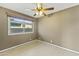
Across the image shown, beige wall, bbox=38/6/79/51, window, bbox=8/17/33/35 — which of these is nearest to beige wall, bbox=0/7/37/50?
window, bbox=8/17/33/35

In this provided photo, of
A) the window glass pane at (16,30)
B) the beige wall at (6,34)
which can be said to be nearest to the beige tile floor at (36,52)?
the beige wall at (6,34)

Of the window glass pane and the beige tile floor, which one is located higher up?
the window glass pane

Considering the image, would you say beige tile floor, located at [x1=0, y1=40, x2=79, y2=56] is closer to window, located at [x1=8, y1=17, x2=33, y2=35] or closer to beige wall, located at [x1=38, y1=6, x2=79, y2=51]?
beige wall, located at [x1=38, y1=6, x2=79, y2=51]

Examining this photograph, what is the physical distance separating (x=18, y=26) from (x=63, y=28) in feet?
8.73

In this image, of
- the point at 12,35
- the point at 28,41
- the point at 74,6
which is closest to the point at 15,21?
the point at 12,35

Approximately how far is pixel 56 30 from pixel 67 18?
1143 millimetres

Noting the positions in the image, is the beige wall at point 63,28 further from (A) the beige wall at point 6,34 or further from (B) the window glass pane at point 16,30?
(A) the beige wall at point 6,34

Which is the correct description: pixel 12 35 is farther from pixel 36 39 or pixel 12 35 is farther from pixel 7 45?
pixel 36 39

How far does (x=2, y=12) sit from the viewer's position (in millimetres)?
4078

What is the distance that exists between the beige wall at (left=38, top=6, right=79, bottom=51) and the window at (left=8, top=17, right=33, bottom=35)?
1.15 metres

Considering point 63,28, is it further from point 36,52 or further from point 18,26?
point 18,26

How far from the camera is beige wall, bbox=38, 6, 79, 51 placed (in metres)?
3.86

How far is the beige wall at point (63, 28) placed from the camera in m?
3.86

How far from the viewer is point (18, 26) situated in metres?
5.56
